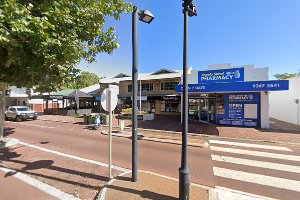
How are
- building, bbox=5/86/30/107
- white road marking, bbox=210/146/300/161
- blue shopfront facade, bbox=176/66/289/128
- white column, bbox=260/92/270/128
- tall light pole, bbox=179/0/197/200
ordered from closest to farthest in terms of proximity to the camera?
tall light pole, bbox=179/0/197/200, white road marking, bbox=210/146/300/161, blue shopfront facade, bbox=176/66/289/128, white column, bbox=260/92/270/128, building, bbox=5/86/30/107

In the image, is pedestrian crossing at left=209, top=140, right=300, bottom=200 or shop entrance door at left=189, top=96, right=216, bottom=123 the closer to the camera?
pedestrian crossing at left=209, top=140, right=300, bottom=200

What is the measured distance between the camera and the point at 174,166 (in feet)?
24.1

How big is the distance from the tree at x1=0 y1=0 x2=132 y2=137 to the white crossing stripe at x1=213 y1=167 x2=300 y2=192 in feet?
21.1

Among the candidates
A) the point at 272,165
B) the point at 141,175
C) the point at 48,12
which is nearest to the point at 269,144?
the point at 272,165

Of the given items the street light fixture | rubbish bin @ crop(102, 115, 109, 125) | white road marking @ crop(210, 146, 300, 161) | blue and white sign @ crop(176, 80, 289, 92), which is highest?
the street light fixture

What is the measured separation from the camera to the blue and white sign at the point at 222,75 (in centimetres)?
1658

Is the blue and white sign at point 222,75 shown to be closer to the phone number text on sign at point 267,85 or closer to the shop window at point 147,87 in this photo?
the phone number text on sign at point 267,85

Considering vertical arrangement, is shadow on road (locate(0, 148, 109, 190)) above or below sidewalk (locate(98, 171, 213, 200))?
below

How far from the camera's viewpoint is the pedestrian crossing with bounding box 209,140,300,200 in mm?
5418

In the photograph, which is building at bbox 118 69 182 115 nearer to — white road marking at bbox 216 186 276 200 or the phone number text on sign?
the phone number text on sign

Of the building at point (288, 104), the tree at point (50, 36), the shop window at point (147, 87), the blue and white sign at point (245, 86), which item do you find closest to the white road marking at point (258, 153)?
the blue and white sign at point (245, 86)

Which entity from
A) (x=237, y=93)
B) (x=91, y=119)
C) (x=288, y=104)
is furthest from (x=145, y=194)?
(x=288, y=104)

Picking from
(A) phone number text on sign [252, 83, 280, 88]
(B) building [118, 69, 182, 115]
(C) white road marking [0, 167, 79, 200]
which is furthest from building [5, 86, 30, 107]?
(A) phone number text on sign [252, 83, 280, 88]

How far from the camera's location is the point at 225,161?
7914mm
